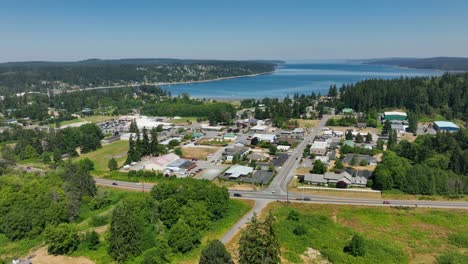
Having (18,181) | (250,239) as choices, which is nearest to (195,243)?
(250,239)

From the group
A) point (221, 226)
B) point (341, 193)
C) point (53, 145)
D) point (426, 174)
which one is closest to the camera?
point (221, 226)

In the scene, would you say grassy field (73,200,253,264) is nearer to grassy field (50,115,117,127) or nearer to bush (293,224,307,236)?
bush (293,224,307,236)

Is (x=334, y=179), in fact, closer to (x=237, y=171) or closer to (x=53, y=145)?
(x=237, y=171)

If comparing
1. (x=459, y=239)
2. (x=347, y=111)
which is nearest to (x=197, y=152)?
(x=459, y=239)

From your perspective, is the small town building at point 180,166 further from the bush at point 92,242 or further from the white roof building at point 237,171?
the bush at point 92,242

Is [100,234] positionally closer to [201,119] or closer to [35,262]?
[35,262]

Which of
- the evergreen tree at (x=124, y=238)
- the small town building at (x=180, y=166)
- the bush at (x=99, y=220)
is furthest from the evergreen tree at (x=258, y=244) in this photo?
the small town building at (x=180, y=166)

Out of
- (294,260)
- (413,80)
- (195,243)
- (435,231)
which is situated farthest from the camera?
(413,80)
